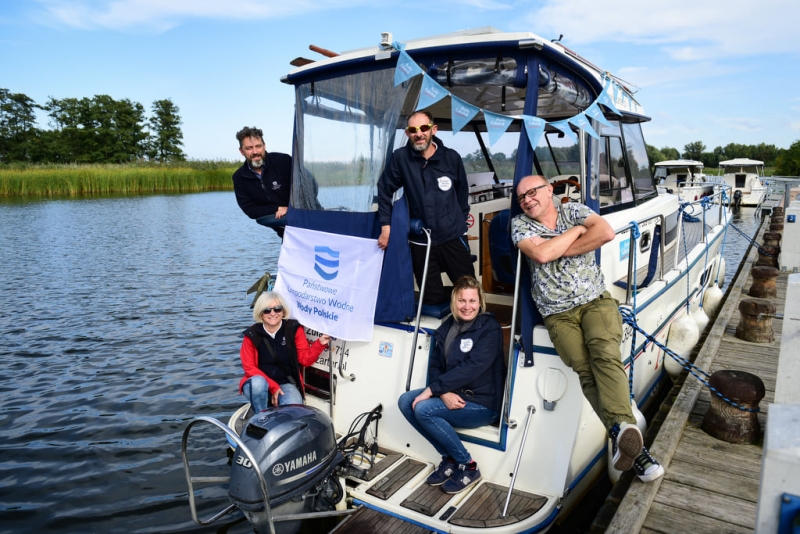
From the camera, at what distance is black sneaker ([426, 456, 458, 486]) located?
3.77m

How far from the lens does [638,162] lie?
21.2 feet

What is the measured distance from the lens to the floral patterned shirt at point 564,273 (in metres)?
3.60

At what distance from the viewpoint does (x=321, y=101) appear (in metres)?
4.63

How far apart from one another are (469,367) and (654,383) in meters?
3.15

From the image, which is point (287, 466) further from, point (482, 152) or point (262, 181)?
point (482, 152)

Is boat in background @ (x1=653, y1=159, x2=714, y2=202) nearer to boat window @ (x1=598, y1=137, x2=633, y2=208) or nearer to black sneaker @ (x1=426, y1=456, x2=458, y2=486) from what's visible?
boat window @ (x1=598, y1=137, x2=633, y2=208)

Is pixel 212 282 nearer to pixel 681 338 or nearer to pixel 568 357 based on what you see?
pixel 681 338

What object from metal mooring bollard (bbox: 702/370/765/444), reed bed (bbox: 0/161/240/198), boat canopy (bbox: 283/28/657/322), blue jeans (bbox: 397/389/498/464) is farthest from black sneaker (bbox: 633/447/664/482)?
reed bed (bbox: 0/161/240/198)

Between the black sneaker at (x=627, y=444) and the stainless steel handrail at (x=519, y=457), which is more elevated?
the black sneaker at (x=627, y=444)

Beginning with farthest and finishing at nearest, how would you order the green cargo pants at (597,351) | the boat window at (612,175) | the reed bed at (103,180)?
1. the reed bed at (103,180)
2. the boat window at (612,175)
3. the green cargo pants at (597,351)

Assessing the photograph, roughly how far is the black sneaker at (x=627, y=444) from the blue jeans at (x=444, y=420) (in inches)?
33.5

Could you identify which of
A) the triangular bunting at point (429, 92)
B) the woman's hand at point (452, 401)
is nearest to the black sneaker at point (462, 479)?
the woman's hand at point (452, 401)

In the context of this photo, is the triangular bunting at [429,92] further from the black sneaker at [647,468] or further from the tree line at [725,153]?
the tree line at [725,153]

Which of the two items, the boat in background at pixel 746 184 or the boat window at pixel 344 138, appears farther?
the boat in background at pixel 746 184
